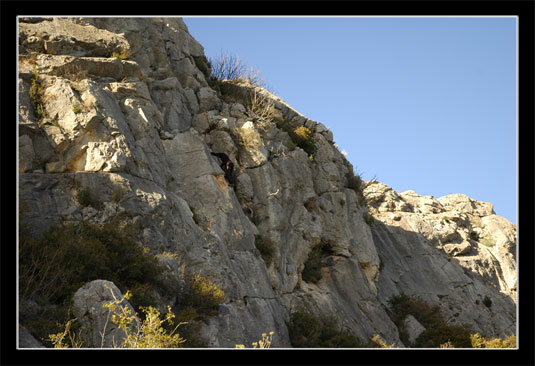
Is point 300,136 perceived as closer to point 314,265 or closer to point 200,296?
point 314,265

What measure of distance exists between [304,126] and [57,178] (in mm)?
15521

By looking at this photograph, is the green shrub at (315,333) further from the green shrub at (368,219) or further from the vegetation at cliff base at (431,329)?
the green shrub at (368,219)

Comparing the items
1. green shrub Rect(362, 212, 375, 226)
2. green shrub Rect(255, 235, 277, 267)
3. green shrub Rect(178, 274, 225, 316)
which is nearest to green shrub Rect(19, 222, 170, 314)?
green shrub Rect(178, 274, 225, 316)

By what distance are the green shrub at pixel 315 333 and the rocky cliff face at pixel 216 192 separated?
0.58 metres

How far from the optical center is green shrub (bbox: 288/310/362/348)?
56.9 feet

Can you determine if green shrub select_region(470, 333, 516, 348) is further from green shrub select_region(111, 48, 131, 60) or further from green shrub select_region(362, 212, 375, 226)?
green shrub select_region(111, 48, 131, 60)

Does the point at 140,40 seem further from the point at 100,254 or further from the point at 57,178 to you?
the point at 100,254

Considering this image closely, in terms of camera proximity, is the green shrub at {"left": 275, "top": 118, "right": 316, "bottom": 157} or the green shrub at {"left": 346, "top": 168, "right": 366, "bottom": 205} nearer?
the green shrub at {"left": 275, "top": 118, "right": 316, "bottom": 157}

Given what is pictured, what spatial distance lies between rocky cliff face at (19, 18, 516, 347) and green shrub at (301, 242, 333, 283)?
36 centimetres

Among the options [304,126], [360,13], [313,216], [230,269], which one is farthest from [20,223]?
[304,126]

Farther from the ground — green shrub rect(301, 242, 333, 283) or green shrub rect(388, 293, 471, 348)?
green shrub rect(301, 242, 333, 283)

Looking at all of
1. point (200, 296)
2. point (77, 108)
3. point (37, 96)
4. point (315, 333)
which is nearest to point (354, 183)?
point (315, 333)

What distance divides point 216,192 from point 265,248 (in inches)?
113

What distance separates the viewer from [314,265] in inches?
882
